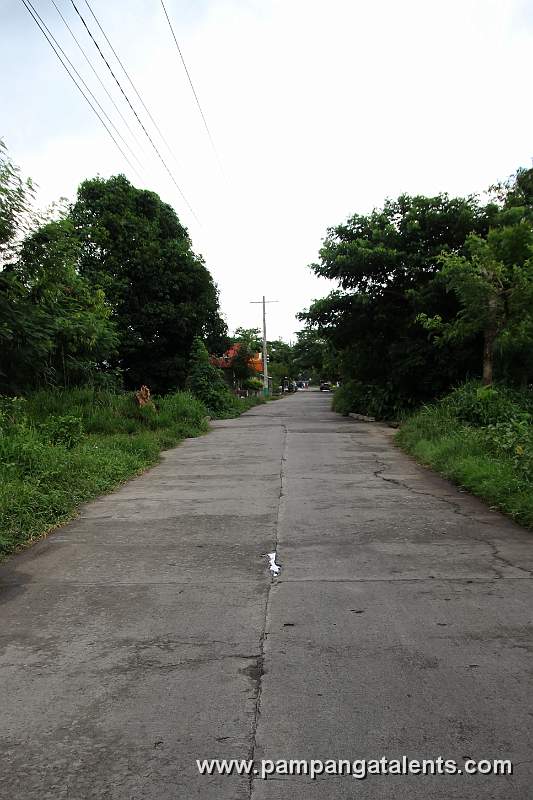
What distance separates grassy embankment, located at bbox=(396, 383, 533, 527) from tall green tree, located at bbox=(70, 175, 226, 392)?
48.0ft

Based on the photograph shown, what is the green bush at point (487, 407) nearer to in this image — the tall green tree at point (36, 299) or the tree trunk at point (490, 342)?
the tree trunk at point (490, 342)

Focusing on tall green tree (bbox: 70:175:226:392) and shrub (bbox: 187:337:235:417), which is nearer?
shrub (bbox: 187:337:235:417)

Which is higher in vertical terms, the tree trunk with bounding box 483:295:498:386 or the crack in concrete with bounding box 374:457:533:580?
the tree trunk with bounding box 483:295:498:386

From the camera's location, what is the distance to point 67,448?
35.0 feet

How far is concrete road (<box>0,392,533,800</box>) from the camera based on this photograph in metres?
2.62

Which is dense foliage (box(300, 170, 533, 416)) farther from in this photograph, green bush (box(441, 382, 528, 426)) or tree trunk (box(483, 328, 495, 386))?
green bush (box(441, 382, 528, 426))

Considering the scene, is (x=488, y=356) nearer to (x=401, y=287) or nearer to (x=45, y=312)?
(x=401, y=287)

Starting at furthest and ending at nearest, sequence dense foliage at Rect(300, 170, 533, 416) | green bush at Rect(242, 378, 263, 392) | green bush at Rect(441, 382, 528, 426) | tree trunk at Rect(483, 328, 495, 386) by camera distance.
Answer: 1. green bush at Rect(242, 378, 263, 392)
2. dense foliage at Rect(300, 170, 533, 416)
3. tree trunk at Rect(483, 328, 495, 386)
4. green bush at Rect(441, 382, 528, 426)

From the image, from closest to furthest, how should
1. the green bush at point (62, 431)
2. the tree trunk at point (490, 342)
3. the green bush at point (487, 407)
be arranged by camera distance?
the green bush at point (62, 431) → the green bush at point (487, 407) → the tree trunk at point (490, 342)

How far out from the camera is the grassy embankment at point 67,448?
6922 mm

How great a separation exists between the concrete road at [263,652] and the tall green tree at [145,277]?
2070 cm

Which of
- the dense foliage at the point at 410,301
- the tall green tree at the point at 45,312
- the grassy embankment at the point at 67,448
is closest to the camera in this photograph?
the grassy embankment at the point at 67,448

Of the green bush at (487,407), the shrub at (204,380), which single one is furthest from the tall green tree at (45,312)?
the shrub at (204,380)

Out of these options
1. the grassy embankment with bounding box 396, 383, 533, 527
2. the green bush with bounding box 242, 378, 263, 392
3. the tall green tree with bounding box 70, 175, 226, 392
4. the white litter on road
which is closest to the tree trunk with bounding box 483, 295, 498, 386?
the grassy embankment with bounding box 396, 383, 533, 527
